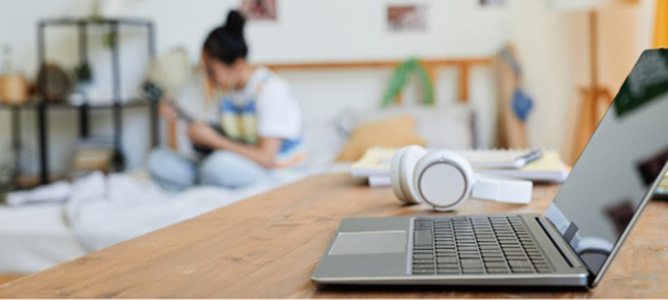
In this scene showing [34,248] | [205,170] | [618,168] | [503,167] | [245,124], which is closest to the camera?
[618,168]

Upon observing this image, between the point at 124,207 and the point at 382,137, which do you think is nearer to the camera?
the point at 124,207

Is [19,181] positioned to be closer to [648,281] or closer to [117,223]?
[117,223]

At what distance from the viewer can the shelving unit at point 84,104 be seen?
378 cm

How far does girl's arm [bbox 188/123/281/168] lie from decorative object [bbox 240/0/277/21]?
1.18m

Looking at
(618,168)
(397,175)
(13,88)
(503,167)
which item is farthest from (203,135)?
(618,168)

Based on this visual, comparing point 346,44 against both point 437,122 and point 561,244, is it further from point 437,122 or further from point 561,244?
point 561,244

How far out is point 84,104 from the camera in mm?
3742

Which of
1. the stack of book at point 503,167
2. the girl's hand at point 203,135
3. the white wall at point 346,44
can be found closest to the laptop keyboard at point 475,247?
the stack of book at point 503,167

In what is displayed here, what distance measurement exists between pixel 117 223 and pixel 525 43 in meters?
2.36

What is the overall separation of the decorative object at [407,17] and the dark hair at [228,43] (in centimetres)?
110

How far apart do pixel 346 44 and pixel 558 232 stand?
312 cm

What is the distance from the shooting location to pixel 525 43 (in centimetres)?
359

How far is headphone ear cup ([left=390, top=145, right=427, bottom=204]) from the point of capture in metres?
0.96

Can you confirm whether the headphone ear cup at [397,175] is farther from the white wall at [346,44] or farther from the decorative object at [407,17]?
the decorative object at [407,17]
